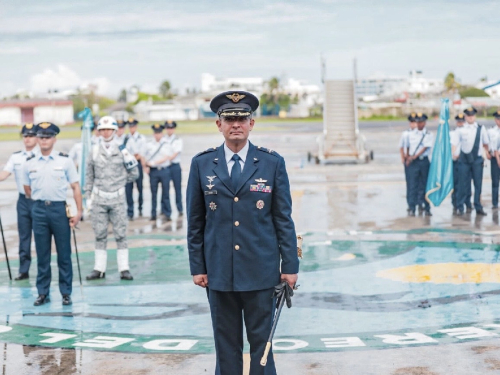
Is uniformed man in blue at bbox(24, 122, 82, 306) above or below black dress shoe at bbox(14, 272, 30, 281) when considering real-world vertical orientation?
above

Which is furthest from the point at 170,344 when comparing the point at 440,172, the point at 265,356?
the point at 440,172

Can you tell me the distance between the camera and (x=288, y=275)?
562 cm

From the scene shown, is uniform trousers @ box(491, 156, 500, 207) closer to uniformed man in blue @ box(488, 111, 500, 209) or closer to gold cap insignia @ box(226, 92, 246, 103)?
uniformed man in blue @ box(488, 111, 500, 209)

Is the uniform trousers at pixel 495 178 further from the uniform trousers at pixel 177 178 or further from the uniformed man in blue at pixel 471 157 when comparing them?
the uniform trousers at pixel 177 178

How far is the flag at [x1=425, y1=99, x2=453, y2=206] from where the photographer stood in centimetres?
1573

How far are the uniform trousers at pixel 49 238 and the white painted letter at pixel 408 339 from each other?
3664 mm

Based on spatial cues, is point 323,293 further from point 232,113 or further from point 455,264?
point 232,113

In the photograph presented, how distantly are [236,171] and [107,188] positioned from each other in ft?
17.5

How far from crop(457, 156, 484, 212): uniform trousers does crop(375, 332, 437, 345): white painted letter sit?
8266 millimetres

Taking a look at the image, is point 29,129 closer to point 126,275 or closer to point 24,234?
point 24,234

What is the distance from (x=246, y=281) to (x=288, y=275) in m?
0.28

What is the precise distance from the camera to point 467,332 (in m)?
7.82

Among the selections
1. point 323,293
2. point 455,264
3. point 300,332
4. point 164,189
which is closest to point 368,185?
point 164,189

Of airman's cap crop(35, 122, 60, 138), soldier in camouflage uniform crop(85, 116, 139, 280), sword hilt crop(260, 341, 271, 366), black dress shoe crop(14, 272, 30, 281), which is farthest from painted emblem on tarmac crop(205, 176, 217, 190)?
black dress shoe crop(14, 272, 30, 281)
